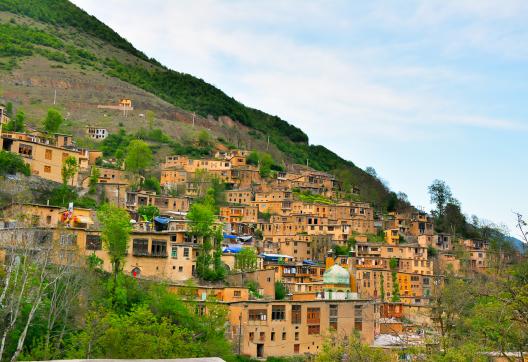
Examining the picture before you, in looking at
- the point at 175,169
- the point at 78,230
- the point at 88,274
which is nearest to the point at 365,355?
the point at 88,274

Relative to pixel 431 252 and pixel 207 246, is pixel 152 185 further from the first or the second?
pixel 431 252

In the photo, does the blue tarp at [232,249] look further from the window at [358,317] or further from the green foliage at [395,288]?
the green foliage at [395,288]

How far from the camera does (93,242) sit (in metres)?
50.7

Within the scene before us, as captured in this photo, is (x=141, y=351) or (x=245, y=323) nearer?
(x=141, y=351)

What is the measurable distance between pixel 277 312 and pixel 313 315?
2.86m

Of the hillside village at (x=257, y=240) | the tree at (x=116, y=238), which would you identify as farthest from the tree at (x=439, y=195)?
the tree at (x=116, y=238)

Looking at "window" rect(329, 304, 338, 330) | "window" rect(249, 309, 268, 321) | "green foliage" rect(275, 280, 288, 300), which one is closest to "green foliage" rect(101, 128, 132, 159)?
"green foliage" rect(275, 280, 288, 300)

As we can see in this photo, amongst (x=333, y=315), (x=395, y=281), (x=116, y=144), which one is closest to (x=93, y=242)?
(x=333, y=315)

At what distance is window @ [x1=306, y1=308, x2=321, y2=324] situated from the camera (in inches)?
2154

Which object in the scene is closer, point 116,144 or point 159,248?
point 159,248

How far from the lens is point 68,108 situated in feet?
393

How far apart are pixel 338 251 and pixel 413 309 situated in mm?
12892

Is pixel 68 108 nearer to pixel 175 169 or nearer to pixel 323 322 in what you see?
pixel 175 169

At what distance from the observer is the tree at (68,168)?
6350cm
